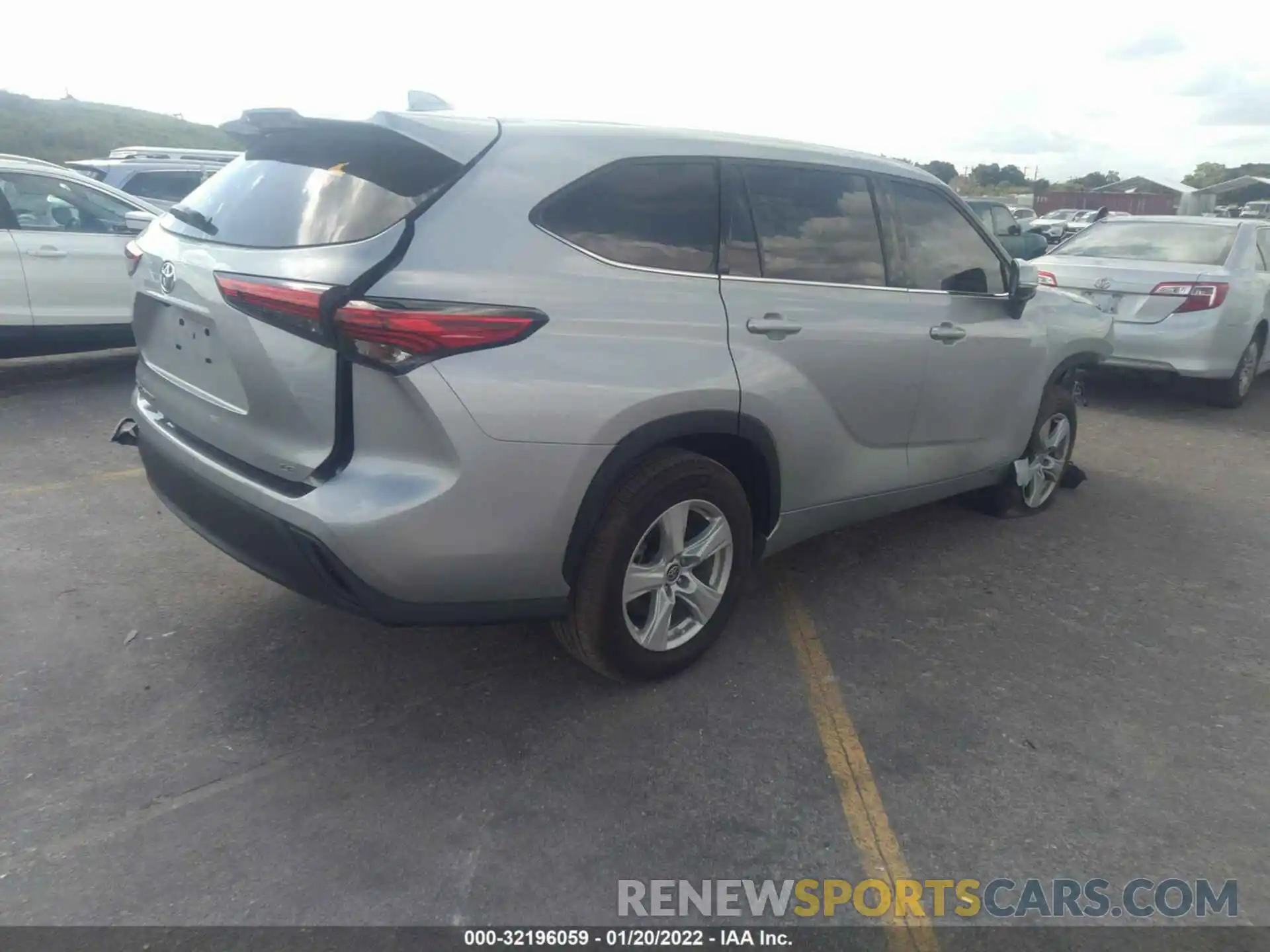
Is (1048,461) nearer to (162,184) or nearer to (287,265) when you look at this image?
(287,265)

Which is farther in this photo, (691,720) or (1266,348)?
(1266,348)

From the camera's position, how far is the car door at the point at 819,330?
3398 millimetres

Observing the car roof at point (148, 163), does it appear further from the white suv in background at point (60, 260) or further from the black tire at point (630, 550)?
the black tire at point (630, 550)

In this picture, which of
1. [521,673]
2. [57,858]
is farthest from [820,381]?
[57,858]

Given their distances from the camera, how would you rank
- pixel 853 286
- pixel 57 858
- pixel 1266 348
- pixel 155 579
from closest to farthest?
pixel 57 858 → pixel 853 286 → pixel 155 579 → pixel 1266 348

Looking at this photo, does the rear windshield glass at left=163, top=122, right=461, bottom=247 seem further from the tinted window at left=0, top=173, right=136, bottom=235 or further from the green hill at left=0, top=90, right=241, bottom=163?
the green hill at left=0, top=90, right=241, bottom=163

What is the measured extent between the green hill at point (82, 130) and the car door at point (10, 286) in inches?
1491

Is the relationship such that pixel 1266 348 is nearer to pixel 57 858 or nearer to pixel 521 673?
pixel 521 673

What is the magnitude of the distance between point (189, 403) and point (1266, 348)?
9.33 meters

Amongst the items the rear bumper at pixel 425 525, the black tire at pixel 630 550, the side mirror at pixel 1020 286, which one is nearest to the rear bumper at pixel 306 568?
the rear bumper at pixel 425 525

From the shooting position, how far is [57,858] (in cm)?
249

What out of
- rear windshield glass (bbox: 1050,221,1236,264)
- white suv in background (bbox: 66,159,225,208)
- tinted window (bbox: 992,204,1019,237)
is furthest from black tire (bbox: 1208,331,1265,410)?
white suv in background (bbox: 66,159,225,208)

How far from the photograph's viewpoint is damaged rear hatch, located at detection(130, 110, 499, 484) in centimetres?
265

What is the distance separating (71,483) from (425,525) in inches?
139
